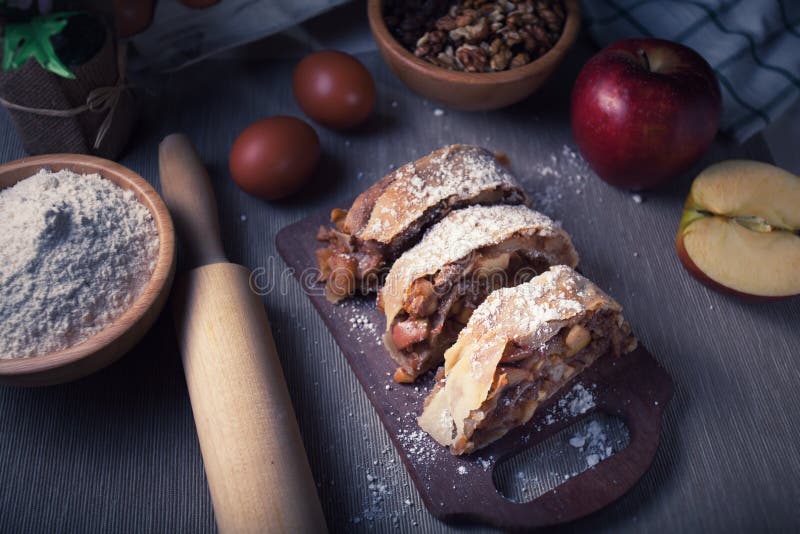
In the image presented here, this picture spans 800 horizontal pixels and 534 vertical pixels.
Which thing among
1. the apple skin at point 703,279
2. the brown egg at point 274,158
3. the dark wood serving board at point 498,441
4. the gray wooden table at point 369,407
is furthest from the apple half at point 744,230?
the brown egg at point 274,158

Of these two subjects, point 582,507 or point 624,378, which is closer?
point 582,507

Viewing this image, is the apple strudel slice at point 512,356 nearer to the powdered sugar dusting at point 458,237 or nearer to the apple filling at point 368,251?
the powdered sugar dusting at point 458,237

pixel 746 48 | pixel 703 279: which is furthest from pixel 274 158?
pixel 746 48

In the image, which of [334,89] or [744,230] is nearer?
[744,230]

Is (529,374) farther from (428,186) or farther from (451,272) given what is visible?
(428,186)

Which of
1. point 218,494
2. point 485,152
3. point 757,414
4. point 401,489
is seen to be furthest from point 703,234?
point 218,494

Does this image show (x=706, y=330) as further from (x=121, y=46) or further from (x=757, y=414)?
(x=121, y=46)
